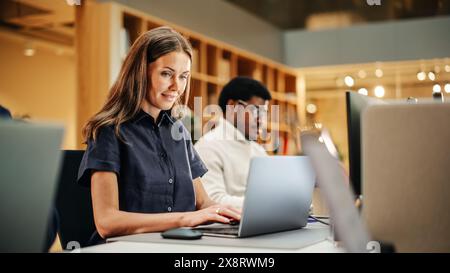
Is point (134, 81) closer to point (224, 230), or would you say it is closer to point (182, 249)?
point (224, 230)

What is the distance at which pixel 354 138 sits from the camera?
150 centimetres

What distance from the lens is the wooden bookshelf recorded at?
177 inches

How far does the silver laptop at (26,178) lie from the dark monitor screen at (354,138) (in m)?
0.81

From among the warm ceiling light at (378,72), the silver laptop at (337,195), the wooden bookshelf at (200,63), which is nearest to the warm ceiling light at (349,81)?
the warm ceiling light at (378,72)

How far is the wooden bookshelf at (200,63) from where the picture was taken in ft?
14.8

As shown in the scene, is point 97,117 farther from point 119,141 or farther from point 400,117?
point 400,117

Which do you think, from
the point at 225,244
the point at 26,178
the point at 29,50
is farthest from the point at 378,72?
the point at 26,178

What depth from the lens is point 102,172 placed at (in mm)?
1771

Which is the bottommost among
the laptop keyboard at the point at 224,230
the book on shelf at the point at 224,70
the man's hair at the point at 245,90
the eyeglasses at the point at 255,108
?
the laptop keyboard at the point at 224,230

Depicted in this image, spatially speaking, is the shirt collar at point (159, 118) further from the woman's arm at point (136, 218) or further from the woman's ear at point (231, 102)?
the woman's ear at point (231, 102)

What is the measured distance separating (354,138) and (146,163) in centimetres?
75

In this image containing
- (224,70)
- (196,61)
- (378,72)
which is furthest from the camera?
(378,72)

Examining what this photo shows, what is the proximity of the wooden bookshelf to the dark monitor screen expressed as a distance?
41 cm

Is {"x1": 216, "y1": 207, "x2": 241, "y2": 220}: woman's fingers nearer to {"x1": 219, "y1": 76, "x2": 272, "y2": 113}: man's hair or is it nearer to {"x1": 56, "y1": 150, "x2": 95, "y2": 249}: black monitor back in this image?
{"x1": 56, "y1": 150, "x2": 95, "y2": 249}: black monitor back
